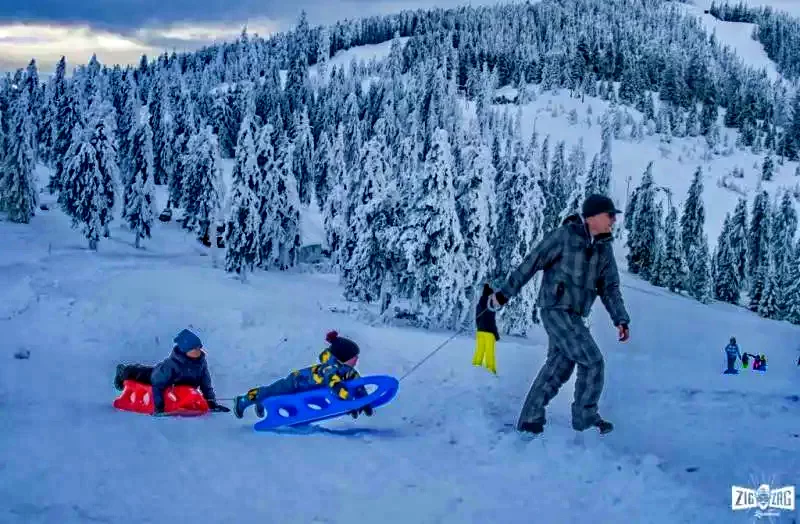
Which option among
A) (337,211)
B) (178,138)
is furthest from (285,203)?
(178,138)

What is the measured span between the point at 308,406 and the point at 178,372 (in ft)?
5.94

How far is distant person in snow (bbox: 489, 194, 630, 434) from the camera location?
20.9ft

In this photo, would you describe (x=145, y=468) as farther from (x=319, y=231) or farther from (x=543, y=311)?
(x=319, y=231)

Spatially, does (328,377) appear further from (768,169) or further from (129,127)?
(768,169)

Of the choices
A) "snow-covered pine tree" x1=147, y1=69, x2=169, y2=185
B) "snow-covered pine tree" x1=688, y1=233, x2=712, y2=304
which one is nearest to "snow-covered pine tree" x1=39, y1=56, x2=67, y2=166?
"snow-covered pine tree" x1=147, y1=69, x2=169, y2=185

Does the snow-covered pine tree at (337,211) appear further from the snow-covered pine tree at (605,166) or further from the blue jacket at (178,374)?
the snow-covered pine tree at (605,166)

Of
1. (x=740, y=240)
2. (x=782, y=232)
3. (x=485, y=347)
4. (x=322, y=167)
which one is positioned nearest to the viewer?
(x=485, y=347)

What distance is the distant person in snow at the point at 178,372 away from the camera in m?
7.82

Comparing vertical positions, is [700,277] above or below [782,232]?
below

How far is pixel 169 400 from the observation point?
25.8 feet

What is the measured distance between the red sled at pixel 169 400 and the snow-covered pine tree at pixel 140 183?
48.7 m

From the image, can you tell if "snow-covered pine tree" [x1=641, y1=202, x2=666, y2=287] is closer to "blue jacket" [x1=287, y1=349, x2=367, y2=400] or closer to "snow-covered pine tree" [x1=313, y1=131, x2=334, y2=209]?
"snow-covered pine tree" [x1=313, y1=131, x2=334, y2=209]

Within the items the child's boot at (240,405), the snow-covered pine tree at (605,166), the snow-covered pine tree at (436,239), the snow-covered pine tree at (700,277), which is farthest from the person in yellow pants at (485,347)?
the snow-covered pine tree at (605,166)

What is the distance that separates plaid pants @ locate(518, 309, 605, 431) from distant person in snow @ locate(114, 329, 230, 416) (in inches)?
148
